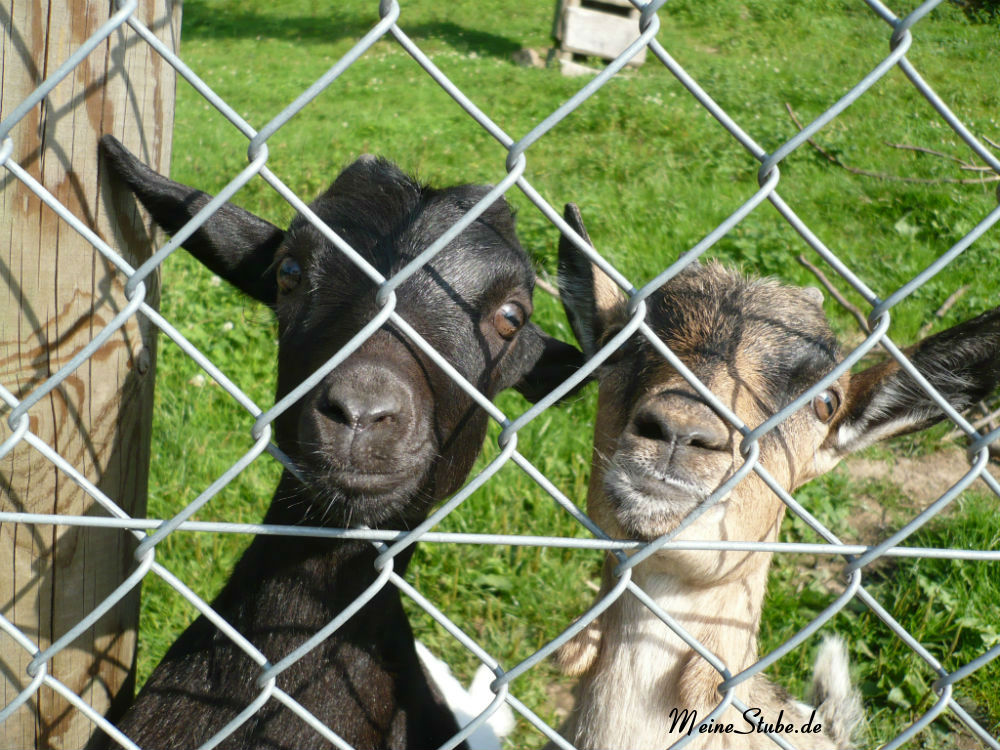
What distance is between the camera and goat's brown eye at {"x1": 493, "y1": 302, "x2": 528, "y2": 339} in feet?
8.61

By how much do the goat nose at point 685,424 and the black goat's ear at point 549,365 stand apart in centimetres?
73

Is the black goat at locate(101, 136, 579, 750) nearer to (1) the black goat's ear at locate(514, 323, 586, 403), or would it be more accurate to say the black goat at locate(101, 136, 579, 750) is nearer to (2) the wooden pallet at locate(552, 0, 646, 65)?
(1) the black goat's ear at locate(514, 323, 586, 403)

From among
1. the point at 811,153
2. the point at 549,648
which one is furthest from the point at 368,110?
the point at 549,648

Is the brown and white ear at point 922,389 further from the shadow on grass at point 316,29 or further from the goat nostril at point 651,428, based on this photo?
the shadow on grass at point 316,29

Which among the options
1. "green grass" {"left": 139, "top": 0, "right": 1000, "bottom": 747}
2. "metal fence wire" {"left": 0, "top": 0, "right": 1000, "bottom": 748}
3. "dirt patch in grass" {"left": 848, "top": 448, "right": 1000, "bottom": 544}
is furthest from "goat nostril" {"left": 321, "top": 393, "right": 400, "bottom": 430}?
"dirt patch in grass" {"left": 848, "top": 448, "right": 1000, "bottom": 544}

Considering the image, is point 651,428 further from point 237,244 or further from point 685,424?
point 237,244

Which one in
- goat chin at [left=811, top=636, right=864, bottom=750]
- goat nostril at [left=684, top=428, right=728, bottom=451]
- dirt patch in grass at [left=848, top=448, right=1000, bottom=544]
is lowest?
dirt patch in grass at [left=848, top=448, right=1000, bottom=544]

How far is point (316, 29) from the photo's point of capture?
15211 mm

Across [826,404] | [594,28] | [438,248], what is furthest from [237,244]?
[594,28]

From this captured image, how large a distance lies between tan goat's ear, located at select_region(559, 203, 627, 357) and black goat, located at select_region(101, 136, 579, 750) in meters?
0.30

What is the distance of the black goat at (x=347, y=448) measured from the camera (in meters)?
2.08

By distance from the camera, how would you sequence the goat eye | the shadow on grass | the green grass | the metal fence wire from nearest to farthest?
the metal fence wire
the goat eye
the green grass
the shadow on grass

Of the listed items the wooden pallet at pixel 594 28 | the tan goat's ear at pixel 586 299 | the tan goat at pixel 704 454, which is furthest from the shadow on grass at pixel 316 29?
the tan goat at pixel 704 454

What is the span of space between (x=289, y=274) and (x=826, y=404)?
1648 mm
